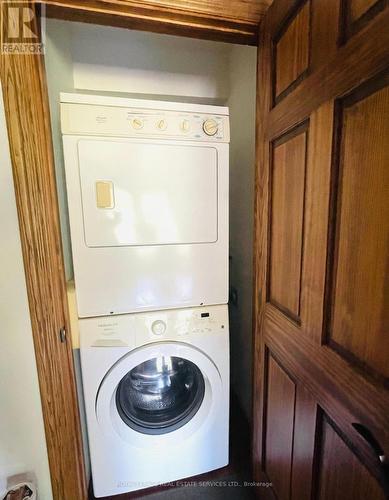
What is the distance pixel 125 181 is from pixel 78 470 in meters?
1.29

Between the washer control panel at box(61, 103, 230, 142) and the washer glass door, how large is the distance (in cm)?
109

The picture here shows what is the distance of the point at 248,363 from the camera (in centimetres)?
159

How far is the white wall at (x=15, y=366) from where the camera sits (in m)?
0.82

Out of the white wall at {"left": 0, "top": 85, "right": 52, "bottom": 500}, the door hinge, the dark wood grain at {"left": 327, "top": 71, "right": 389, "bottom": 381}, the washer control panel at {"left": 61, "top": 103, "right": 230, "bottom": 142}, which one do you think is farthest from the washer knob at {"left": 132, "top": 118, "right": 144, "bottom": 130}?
the door hinge

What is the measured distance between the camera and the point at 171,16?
33.9 inches

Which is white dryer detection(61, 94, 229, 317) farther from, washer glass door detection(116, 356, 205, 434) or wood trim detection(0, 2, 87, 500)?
washer glass door detection(116, 356, 205, 434)

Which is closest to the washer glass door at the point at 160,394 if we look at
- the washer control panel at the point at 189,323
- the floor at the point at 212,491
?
the washer control panel at the point at 189,323

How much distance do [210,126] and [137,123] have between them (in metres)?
0.32

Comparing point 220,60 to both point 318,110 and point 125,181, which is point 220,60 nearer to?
point 125,181

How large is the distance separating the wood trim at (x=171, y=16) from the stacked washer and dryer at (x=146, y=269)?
0.79ft

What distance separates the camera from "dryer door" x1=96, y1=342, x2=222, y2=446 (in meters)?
1.13

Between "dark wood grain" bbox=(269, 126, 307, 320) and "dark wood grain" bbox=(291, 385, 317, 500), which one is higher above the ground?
"dark wood grain" bbox=(269, 126, 307, 320)

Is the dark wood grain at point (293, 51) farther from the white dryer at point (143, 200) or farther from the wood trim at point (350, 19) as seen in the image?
the white dryer at point (143, 200)

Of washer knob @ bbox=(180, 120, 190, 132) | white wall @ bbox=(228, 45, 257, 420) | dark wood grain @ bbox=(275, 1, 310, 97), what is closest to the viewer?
dark wood grain @ bbox=(275, 1, 310, 97)
